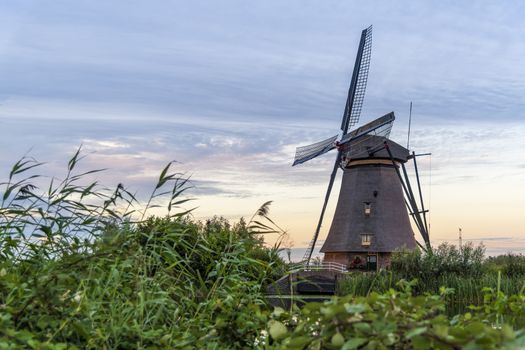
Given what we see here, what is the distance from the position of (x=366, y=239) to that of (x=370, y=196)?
2340mm

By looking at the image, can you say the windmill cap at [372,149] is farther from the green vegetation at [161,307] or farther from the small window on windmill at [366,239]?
the green vegetation at [161,307]

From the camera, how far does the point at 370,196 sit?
106 feet

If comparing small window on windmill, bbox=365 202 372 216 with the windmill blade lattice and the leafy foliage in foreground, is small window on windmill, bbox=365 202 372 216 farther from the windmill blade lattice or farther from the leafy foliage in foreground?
the leafy foliage in foreground

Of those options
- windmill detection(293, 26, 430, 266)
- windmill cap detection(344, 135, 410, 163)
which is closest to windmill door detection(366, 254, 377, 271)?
windmill detection(293, 26, 430, 266)

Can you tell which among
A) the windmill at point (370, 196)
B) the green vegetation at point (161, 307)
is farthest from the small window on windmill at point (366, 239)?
the green vegetation at point (161, 307)

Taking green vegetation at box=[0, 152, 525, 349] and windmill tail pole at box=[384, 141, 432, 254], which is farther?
windmill tail pole at box=[384, 141, 432, 254]

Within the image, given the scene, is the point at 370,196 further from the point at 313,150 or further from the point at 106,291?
the point at 106,291

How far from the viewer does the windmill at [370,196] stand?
106 ft

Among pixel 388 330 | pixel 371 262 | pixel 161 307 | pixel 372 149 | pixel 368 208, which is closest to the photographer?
pixel 388 330

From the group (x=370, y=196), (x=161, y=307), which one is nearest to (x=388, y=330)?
(x=161, y=307)

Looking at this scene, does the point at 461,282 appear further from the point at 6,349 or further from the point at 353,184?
the point at 6,349

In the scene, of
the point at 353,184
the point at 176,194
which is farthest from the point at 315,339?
the point at 353,184

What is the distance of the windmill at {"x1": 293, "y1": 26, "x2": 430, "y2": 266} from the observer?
32.3 meters

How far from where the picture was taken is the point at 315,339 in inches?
90.5
